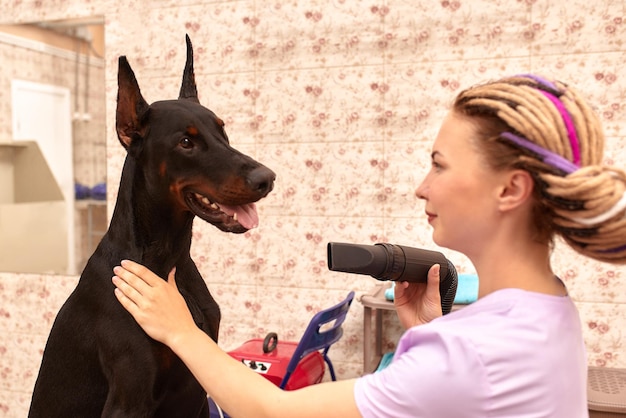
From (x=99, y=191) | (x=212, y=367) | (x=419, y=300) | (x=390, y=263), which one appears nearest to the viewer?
(x=212, y=367)

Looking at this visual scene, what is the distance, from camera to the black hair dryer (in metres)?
0.99

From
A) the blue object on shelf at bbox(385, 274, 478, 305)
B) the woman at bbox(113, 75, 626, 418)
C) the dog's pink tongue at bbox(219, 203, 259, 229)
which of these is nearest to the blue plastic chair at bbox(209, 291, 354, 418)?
the blue object on shelf at bbox(385, 274, 478, 305)

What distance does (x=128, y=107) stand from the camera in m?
1.00

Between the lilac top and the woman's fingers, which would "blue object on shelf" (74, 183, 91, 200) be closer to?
the woman's fingers

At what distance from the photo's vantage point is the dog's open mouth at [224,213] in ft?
3.27

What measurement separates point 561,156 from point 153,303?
0.65 meters

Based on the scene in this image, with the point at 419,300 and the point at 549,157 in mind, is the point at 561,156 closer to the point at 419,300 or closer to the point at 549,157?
the point at 549,157

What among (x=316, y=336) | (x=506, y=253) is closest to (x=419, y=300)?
(x=506, y=253)

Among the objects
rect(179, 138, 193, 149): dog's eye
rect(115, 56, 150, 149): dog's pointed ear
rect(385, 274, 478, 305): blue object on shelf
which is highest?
rect(115, 56, 150, 149): dog's pointed ear

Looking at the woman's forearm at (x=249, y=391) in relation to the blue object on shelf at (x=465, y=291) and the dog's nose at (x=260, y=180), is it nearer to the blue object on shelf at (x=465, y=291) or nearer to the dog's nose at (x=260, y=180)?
the dog's nose at (x=260, y=180)

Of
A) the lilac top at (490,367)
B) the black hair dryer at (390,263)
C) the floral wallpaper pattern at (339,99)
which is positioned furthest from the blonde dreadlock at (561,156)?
the floral wallpaper pattern at (339,99)

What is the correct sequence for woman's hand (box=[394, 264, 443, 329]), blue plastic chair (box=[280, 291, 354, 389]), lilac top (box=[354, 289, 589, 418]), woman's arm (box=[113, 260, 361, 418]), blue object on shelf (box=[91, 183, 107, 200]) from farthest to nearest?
blue object on shelf (box=[91, 183, 107, 200]), blue plastic chair (box=[280, 291, 354, 389]), woman's hand (box=[394, 264, 443, 329]), woman's arm (box=[113, 260, 361, 418]), lilac top (box=[354, 289, 589, 418])

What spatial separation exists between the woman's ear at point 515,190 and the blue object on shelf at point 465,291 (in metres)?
1.49

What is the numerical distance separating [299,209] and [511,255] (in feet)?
6.93
